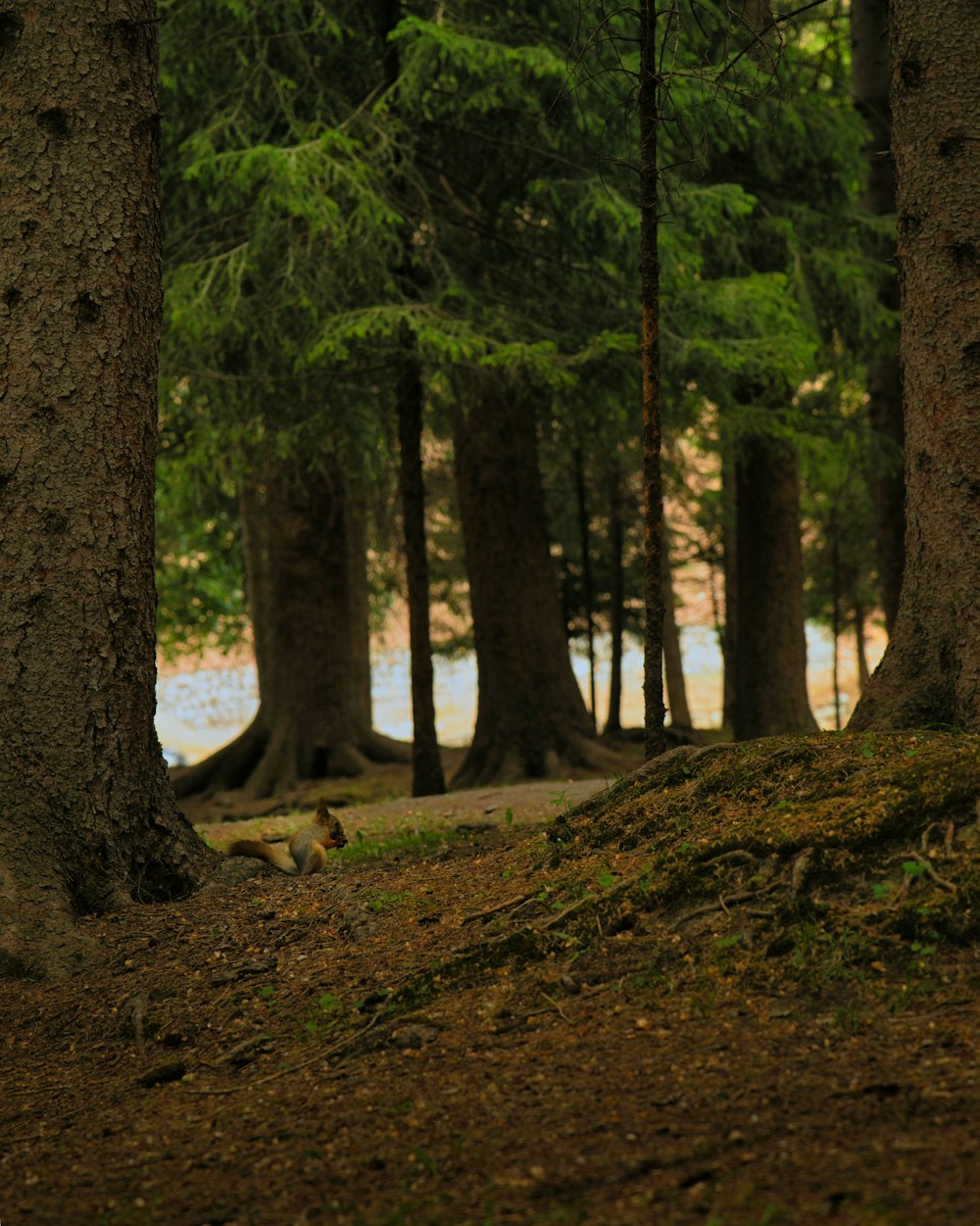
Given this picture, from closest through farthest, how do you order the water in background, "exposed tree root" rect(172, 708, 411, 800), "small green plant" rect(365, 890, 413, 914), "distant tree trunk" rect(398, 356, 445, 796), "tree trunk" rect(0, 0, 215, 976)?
"small green plant" rect(365, 890, 413, 914)
"tree trunk" rect(0, 0, 215, 976)
"distant tree trunk" rect(398, 356, 445, 796)
"exposed tree root" rect(172, 708, 411, 800)
the water in background

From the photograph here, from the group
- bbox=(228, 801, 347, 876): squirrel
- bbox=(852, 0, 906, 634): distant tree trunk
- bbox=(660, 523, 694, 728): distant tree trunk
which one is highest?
bbox=(852, 0, 906, 634): distant tree trunk

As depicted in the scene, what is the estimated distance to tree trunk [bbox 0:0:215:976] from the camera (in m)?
5.57

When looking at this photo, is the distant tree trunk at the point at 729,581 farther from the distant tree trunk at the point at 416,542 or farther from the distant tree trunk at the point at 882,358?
the distant tree trunk at the point at 416,542

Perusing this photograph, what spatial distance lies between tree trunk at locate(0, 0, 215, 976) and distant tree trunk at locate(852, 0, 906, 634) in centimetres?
912

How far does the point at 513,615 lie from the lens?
12820mm

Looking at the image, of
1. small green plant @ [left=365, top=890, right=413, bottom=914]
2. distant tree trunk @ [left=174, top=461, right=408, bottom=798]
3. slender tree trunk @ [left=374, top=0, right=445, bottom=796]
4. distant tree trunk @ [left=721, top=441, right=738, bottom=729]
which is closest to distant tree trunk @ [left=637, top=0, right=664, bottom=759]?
small green plant @ [left=365, top=890, right=413, bottom=914]

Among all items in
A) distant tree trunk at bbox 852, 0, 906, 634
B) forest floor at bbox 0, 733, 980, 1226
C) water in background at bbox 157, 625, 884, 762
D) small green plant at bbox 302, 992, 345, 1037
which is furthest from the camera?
water in background at bbox 157, 625, 884, 762

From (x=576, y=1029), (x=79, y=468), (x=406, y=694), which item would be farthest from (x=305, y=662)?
(x=406, y=694)

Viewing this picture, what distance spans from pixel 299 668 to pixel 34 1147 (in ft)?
36.4

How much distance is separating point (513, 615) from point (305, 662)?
3277 mm

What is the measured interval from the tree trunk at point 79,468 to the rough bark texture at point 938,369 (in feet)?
11.5

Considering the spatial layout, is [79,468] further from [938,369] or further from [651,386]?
[938,369]

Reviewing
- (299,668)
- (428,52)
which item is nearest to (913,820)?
(428,52)

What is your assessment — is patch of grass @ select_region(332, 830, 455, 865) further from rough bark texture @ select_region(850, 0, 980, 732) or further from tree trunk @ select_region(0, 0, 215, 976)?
rough bark texture @ select_region(850, 0, 980, 732)
